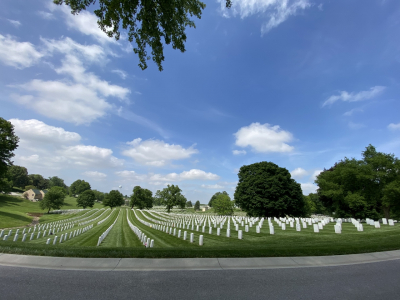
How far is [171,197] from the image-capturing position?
3056 inches

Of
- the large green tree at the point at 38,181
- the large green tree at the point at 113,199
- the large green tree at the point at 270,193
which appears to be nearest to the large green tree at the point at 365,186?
the large green tree at the point at 270,193

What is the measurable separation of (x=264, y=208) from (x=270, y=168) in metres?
8.65

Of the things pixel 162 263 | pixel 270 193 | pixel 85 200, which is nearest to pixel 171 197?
pixel 85 200

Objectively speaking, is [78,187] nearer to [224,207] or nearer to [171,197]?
[171,197]

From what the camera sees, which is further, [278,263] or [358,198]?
[358,198]

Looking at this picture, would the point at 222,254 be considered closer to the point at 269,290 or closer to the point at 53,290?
the point at 269,290

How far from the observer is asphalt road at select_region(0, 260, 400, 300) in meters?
3.50

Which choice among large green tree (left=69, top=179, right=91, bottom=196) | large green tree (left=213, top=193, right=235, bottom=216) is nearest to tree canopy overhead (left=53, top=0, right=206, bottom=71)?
large green tree (left=213, top=193, right=235, bottom=216)

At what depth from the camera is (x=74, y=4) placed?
6.23 meters

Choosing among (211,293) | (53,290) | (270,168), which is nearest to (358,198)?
(270,168)

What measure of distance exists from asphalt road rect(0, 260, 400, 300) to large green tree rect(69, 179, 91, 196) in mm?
165829

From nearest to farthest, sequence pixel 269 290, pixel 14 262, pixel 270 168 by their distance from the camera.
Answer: pixel 269 290, pixel 14 262, pixel 270 168

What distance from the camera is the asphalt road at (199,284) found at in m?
3.50

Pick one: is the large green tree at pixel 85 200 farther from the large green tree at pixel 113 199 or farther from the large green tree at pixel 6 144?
the large green tree at pixel 6 144
